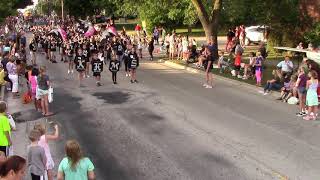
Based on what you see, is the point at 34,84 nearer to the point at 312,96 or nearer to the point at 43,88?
the point at 43,88

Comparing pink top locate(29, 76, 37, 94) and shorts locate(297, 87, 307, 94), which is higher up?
pink top locate(29, 76, 37, 94)

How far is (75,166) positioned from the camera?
23.7 ft

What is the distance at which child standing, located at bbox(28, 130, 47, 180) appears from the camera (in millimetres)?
8398

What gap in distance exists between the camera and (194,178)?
415 inches

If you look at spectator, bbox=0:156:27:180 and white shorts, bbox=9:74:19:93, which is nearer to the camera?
spectator, bbox=0:156:27:180

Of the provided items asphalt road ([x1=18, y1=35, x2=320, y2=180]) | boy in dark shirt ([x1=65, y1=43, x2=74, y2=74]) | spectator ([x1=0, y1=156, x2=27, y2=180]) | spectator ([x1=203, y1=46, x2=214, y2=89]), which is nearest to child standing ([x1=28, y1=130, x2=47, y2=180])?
asphalt road ([x1=18, y1=35, x2=320, y2=180])

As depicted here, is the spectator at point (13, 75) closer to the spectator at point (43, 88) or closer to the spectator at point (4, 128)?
the spectator at point (43, 88)

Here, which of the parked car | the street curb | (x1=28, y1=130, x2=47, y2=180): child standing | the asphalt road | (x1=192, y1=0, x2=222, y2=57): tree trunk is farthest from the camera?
the parked car

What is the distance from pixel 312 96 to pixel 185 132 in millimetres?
4301

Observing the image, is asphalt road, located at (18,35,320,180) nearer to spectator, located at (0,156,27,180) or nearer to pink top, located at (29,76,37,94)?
pink top, located at (29,76,37,94)

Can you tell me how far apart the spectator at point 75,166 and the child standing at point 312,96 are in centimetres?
1026

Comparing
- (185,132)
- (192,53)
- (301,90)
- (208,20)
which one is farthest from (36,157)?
(208,20)

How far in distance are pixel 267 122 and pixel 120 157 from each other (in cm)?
552

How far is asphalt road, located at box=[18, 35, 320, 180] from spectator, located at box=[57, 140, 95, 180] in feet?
11.1
